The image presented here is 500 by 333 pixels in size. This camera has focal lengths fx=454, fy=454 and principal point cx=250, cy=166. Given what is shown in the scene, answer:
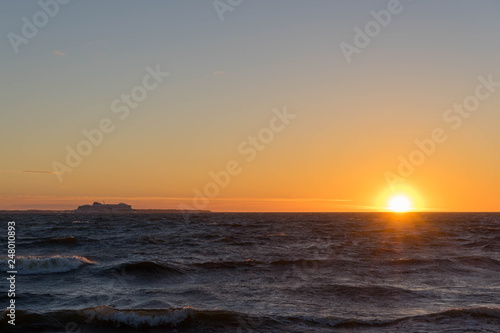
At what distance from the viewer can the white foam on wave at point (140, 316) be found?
15.2 metres

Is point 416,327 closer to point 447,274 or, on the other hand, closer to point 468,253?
point 447,274

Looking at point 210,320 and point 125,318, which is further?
point 210,320

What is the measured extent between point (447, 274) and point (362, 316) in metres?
11.8

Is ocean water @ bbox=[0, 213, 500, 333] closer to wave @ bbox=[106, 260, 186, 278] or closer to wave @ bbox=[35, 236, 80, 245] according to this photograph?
wave @ bbox=[106, 260, 186, 278]

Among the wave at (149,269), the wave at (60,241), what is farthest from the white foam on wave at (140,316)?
the wave at (60,241)

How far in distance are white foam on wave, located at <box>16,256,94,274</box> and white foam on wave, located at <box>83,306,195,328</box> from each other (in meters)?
12.3

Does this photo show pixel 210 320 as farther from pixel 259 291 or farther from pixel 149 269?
pixel 149 269

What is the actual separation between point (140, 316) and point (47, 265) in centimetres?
1532

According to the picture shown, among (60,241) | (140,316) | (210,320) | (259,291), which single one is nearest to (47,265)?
(259,291)

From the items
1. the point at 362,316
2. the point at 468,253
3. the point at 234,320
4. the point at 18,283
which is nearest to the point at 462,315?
the point at 362,316

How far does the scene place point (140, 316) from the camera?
15.5m

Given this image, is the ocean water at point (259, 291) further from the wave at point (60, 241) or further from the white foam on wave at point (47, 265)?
the wave at point (60, 241)

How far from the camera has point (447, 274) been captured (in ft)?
83.8

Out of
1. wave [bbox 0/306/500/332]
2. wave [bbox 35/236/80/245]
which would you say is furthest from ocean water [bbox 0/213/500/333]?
wave [bbox 35/236/80/245]
